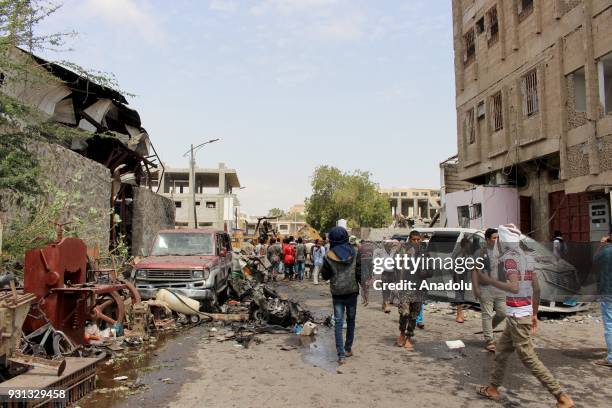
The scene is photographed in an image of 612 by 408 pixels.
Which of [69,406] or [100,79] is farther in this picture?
[100,79]

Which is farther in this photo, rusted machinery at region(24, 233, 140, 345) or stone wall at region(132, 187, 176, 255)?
stone wall at region(132, 187, 176, 255)

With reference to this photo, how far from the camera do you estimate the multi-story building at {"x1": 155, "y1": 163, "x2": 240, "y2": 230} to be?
5422 centimetres

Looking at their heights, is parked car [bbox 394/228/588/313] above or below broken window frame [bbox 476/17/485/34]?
below

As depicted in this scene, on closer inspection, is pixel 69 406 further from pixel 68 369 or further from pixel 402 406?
pixel 402 406

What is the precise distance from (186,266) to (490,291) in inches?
249

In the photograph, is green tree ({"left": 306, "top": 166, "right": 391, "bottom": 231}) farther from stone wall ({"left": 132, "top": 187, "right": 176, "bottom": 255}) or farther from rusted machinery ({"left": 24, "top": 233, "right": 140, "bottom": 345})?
rusted machinery ({"left": 24, "top": 233, "right": 140, "bottom": 345})

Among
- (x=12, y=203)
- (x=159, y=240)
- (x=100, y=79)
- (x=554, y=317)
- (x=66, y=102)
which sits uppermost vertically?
(x=66, y=102)

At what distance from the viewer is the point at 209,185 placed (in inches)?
2520

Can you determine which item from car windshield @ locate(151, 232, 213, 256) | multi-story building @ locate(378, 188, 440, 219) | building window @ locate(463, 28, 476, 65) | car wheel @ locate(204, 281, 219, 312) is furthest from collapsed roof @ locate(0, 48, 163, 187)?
multi-story building @ locate(378, 188, 440, 219)

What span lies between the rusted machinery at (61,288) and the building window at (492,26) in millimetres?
18685

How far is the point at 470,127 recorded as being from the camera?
23.0 m

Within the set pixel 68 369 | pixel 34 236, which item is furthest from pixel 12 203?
pixel 68 369

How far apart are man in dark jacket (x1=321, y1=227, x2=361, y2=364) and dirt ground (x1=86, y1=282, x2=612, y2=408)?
452 mm

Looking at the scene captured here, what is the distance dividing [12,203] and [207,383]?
21.8ft
